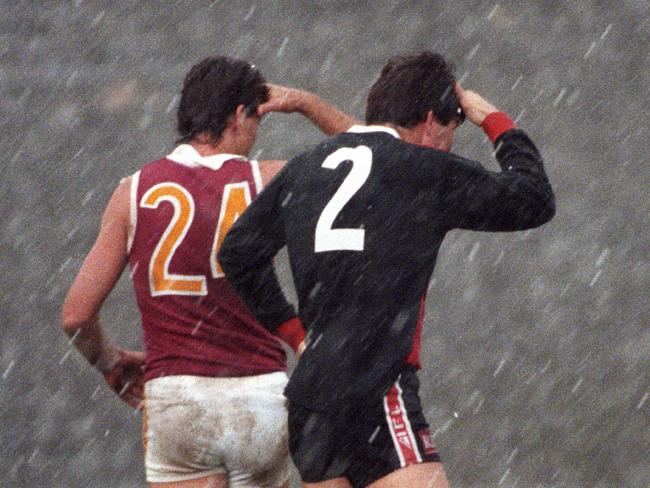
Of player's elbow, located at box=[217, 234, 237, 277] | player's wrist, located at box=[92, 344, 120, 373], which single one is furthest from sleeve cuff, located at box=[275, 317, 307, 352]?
player's wrist, located at box=[92, 344, 120, 373]

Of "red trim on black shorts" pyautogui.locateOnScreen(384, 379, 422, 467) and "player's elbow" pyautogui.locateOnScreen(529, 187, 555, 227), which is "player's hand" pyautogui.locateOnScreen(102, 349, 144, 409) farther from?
"player's elbow" pyautogui.locateOnScreen(529, 187, 555, 227)

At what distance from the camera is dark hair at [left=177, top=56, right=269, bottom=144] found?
4.88 meters

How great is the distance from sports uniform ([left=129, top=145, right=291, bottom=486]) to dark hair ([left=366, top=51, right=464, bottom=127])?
2.14ft

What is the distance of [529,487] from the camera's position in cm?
816

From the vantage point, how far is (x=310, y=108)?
5254 mm

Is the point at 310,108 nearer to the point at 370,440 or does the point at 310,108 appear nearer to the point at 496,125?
the point at 496,125

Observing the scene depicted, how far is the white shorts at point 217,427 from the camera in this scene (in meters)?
4.78

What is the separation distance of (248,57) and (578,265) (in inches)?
76.5

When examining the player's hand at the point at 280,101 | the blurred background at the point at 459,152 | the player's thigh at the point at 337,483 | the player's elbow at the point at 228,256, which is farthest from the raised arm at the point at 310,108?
the blurred background at the point at 459,152

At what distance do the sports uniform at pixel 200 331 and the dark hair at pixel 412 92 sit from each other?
25.7 inches

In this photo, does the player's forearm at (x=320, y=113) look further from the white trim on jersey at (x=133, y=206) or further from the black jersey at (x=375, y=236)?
the black jersey at (x=375, y=236)

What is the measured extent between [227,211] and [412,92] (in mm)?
790

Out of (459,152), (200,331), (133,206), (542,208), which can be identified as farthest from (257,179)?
(459,152)

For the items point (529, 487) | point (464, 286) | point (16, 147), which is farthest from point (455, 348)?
point (16, 147)
